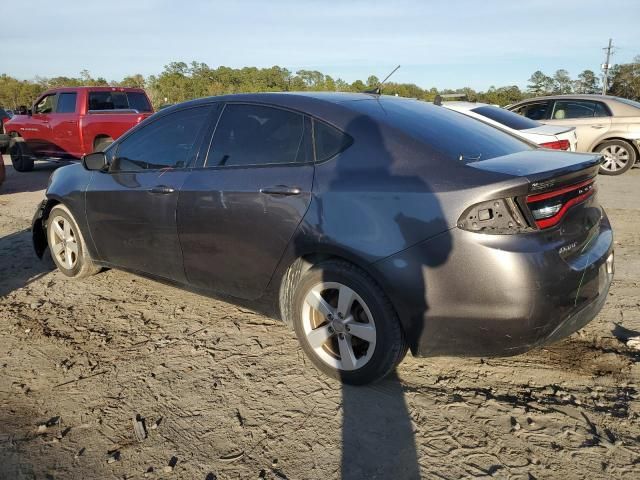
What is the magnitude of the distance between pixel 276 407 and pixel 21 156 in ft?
42.8

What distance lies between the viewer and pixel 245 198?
10.4 feet

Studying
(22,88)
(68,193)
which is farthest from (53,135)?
(22,88)

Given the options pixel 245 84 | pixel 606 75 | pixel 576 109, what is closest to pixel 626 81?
pixel 606 75

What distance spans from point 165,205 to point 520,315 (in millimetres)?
2459

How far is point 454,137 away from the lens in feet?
9.69

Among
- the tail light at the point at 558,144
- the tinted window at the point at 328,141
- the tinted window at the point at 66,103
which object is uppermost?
the tinted window at the point at 66,103

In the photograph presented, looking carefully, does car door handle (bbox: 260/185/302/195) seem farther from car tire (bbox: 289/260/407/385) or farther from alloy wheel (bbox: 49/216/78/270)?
alloy wheel (bbox: 49/216/78/270)

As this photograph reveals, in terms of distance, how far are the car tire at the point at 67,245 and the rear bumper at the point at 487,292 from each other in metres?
3.13

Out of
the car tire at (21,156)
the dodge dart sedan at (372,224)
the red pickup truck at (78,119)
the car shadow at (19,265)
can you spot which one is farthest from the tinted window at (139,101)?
the dodge dart sedan at (372,224)

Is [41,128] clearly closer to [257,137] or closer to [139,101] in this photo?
[139,101]

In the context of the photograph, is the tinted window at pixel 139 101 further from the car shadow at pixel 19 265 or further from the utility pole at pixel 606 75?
the utility pole at pixel 606 75

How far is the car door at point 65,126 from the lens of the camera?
11.4 metres

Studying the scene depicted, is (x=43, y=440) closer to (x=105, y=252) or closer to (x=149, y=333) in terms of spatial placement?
(x=149, y=333)

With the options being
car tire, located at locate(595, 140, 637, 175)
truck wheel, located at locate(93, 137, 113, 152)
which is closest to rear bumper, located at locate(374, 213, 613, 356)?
car tire, located at locate(595, 140, 637, 175)
